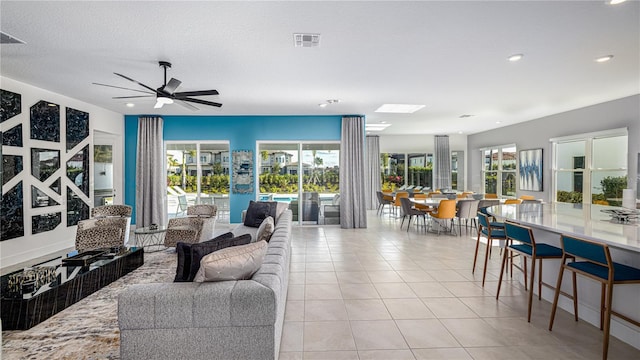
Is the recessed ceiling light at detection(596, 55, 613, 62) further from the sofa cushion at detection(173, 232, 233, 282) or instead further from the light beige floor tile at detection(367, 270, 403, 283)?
the sofa cushion at detection(173, 232, 233, 282)

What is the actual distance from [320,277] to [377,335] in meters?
1.55

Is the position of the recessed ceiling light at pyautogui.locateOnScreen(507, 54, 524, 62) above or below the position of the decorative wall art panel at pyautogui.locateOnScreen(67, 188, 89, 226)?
above

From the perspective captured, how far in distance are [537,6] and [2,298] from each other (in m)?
5.27

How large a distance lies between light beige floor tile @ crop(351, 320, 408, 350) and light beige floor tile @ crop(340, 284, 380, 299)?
596 millimetres

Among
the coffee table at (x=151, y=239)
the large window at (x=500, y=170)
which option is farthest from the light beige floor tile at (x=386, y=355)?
the large window at (x=500, y=170)

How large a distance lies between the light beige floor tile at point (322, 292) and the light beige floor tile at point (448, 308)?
0.97 m

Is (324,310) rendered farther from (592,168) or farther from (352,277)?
(592,168)

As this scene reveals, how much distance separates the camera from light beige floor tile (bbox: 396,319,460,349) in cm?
256

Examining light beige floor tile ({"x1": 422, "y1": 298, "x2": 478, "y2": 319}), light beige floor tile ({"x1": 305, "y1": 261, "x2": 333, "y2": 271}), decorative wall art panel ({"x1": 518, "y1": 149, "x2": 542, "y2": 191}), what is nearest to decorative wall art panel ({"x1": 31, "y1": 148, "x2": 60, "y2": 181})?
light beige floor tile ({"x1": 305, "y1": 261, "x2": 333, "y2": 271})

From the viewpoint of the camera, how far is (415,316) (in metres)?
3.04

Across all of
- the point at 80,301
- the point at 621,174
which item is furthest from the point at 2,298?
the point at 621,174

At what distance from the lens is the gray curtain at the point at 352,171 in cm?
775

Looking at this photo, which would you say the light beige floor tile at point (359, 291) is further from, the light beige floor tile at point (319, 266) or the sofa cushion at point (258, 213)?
the sofa cushion at point (258, 213)

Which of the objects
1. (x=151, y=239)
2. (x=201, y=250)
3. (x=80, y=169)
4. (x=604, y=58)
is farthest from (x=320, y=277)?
(x=80, y=169)
